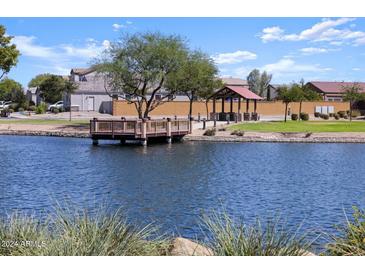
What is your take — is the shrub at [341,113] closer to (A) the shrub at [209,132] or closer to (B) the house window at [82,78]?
(A) the shrub at [209,132]

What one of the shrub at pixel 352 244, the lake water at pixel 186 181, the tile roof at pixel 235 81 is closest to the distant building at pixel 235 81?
the tile roof at pixel 235 81

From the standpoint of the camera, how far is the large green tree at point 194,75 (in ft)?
168

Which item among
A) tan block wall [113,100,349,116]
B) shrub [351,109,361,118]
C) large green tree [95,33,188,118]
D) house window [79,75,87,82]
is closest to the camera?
large green tree [95,33,188,118]

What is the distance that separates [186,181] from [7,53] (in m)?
23.1

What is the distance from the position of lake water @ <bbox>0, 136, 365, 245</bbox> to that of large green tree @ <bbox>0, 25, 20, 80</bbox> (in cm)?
639

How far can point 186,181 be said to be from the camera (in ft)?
76.1

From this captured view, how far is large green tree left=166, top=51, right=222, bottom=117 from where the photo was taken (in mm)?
51188

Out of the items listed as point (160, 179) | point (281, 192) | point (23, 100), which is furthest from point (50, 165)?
point (23, 100)

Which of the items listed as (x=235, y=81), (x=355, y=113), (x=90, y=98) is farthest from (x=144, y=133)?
(x=235, y=81)

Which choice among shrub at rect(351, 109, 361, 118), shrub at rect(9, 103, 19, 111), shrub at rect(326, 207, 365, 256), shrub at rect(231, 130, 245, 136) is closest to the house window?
shrub at rect(9, 103, 19, 111)

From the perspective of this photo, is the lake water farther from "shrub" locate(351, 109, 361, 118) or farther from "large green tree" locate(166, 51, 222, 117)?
"shrub" locate(351, 109, 361, 118)

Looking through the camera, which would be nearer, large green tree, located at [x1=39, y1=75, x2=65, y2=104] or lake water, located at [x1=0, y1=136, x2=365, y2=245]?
lake water, located at [x1=0, y1=136, x2=365, y2=245]

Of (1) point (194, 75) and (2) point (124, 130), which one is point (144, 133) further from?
(1) point (194, 75)

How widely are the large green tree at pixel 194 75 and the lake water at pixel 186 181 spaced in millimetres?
12931
